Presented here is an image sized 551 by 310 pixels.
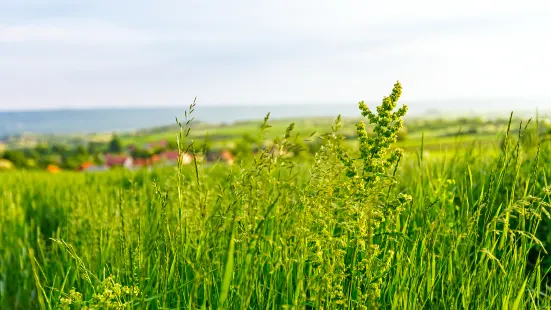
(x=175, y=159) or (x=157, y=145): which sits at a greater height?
(x=175, y=159)

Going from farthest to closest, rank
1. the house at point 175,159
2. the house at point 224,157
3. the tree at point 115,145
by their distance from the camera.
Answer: the tree at point 115,145 → the house at point 224,157 → the house at point 175,159

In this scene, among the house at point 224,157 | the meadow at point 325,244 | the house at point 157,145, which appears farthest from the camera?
the house at point 157,145

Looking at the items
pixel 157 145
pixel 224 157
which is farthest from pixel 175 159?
pixel 157 145

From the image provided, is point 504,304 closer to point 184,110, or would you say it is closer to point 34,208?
point 184,110

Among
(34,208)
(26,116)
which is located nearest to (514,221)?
(34,208)

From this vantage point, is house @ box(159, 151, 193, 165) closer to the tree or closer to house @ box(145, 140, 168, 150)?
house @ box(145, 140, 168, 150)

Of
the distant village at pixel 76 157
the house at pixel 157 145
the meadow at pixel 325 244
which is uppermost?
the meadow at pixel 325 244

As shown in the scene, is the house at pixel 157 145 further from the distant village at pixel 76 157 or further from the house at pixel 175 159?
the house at pixel 175 159

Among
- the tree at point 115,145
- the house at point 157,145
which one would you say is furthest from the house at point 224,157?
the tree at point 115,145

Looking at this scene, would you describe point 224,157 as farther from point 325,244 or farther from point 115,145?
A: point 115,145

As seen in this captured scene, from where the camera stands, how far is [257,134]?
2055 millimetres

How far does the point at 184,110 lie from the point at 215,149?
16869 mm

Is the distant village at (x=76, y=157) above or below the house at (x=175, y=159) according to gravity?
below

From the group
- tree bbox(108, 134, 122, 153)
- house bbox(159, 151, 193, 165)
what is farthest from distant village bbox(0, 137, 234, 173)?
house bbox(159, 151, 193, 165)
